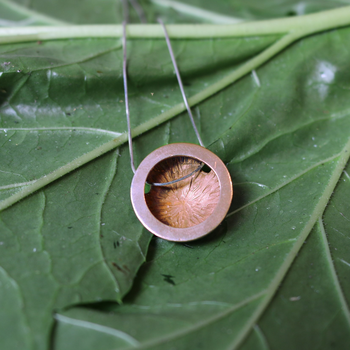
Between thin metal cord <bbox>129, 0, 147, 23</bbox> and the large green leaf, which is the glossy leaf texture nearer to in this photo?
the large green leaf

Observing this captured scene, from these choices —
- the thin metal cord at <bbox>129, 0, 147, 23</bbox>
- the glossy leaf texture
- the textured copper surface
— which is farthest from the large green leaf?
the thin metal cord at <bbox>129, 0, 147, 23</bbox>

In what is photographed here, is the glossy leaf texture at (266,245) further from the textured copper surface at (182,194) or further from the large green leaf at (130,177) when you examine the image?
the textured copper surface at (182,194)

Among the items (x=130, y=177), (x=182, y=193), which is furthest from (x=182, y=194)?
(x=130, y=177)

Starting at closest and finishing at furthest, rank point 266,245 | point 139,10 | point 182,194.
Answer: point 266,245 < point 182,194 < point 139,10

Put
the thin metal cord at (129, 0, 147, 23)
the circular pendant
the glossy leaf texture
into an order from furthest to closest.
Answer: the thin metal cord at (129, 0, 147, 23) < the circular pendant < the glossy leaf texture

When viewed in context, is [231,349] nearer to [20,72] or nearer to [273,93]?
[273,93]

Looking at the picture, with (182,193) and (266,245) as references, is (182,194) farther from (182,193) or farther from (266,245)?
(266,245)
